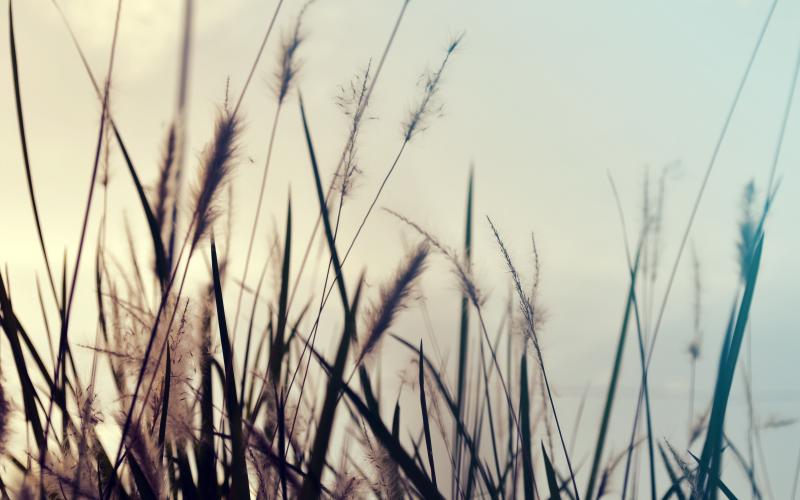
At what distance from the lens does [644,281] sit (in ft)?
3.05

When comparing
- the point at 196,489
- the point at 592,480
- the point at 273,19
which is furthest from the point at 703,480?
the point at 273,19

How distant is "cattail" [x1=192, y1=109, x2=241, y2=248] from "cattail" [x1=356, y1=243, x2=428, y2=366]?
14 centimetres

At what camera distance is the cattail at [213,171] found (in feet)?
1.73

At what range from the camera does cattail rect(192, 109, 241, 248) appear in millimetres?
526

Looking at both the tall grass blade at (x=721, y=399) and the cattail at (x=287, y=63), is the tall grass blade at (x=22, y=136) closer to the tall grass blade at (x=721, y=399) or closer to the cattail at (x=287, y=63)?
the cattail at (x=287, y=63)

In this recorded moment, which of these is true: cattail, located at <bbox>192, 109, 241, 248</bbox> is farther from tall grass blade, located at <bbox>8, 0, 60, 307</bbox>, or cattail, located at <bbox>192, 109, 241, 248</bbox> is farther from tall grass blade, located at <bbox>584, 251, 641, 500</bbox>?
tall grass blade, located at <bbox>584, 251, 641, 500</bbox>

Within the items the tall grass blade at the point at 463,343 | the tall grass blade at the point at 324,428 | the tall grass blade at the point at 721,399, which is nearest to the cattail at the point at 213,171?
the tall grass blade at the point at 324,428

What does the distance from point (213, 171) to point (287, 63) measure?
0.68 feet

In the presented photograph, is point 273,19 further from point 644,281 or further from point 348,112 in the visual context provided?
point 644,281

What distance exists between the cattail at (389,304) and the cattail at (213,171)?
0.14 metres

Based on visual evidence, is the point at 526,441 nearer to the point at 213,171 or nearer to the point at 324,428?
the point at 324,428

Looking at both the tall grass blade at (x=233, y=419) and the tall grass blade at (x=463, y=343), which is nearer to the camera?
the tall grass blade at (x=233, y=419)

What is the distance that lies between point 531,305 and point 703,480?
192 mm

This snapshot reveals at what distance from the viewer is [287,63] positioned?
0.69 meters
